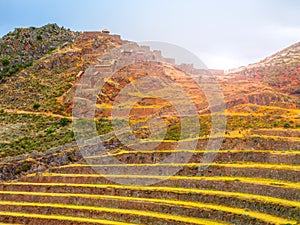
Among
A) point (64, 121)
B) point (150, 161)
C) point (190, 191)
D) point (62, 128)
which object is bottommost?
point (190, 191)

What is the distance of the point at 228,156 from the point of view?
3922 centimetres

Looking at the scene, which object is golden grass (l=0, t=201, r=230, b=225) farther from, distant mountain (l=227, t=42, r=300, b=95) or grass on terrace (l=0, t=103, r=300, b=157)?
distant mountain (l=227, t=42, r=300, b=95)

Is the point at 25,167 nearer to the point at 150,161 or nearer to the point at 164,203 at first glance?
the point at 150,161

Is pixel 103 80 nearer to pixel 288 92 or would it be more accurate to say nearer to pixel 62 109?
pixel 62 109

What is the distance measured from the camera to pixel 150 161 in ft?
140

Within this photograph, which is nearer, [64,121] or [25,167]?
[25,167]

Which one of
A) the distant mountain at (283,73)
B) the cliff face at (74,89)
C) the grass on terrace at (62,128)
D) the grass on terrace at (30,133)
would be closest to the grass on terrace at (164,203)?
the grass on terrace at (62,128)

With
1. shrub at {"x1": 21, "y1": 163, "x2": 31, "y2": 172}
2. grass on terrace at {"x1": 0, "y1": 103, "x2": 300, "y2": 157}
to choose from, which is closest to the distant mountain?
grass on terrace at {"x1": 0, "y1": 103, "x2": 300, "y2": 157}

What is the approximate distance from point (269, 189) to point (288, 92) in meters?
33.9

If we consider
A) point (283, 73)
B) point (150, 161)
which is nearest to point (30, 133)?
point (150, 161)

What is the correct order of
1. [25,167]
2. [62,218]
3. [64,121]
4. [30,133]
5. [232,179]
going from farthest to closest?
[64,121] → [30,133] → [25,167] → [62,218] → [232,179]

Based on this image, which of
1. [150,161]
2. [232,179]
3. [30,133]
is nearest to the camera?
[232,179]

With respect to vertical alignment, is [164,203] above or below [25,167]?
below

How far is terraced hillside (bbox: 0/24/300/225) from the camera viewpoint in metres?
33.7
